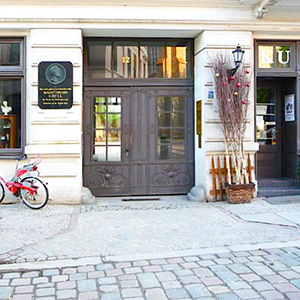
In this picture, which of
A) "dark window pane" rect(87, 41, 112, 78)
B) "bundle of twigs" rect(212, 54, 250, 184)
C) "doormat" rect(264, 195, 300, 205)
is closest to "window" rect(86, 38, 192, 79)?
"dark window pane" rect(87, 41, 112, 78)

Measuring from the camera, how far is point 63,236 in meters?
5.89

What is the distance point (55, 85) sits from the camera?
27.0 feet

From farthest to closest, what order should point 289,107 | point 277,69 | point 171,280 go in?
point 289,107 < point 277,69 < point 171,280

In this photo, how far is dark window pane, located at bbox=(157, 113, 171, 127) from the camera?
9.07 m

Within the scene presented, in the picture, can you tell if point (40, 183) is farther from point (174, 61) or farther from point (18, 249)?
point (174, 61)

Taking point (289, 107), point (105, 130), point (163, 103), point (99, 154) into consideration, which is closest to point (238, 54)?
point (163, 103)

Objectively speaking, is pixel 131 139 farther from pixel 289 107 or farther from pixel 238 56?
pixel 289 107

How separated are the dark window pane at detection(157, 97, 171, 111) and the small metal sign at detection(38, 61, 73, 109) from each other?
2.01m

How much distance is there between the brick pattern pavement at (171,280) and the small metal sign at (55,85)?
434 centimetres

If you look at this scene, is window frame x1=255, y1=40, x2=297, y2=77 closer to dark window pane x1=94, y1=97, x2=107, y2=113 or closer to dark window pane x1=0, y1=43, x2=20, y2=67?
→ dark window pane x1=94, y1=97, x2=107, y2=113

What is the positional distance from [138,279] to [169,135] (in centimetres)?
511

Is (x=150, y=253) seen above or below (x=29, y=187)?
below

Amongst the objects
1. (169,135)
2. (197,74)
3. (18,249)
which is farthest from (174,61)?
(18,249)

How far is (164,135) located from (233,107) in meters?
1.75
